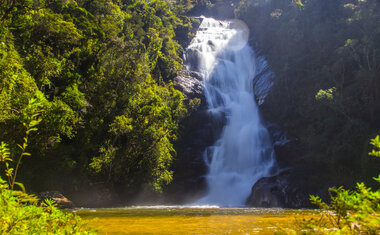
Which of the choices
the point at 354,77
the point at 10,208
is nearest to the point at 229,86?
the point at 354,77

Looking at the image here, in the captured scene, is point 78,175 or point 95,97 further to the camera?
point 95,97

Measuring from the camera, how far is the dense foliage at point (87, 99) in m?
16.3

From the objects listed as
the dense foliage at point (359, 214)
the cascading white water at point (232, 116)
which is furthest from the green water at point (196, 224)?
the cascading white water at point (232, 116)

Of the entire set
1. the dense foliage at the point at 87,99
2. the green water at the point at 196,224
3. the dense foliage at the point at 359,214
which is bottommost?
the green water at the point at 196,224

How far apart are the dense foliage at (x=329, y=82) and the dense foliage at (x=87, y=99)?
482 inches

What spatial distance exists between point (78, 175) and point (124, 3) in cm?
2661

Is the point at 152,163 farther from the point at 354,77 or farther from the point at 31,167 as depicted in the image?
the point at 354,77

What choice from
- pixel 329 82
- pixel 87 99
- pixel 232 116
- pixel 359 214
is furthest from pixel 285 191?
pixel 359 214

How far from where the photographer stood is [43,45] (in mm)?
18078

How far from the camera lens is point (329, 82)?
87.1ft

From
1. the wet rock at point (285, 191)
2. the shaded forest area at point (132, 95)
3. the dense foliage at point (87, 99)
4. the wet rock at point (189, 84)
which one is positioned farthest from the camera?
the wet rock at point (189, 84)

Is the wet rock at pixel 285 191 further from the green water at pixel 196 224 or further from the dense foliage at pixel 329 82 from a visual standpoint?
the green water at pixel 196 224

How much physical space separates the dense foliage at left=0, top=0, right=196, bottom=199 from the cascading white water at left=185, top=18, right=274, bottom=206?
16.7 ft

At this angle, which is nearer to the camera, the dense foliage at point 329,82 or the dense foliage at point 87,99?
the dense foliage at point 87,99
